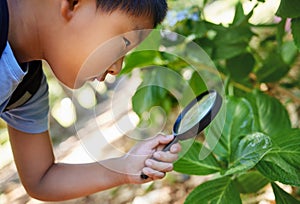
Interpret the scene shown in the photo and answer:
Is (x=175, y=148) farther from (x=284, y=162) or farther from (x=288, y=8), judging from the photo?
(x=288, y=8)

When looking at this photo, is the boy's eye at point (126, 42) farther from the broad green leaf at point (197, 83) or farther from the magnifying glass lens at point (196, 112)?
the broad green leaf at point (197, 83)

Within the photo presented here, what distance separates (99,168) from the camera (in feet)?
3.24

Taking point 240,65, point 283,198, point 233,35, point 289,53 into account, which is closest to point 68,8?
point 283,198

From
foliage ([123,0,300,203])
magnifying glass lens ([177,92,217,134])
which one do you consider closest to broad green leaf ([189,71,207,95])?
foliage ([123,0,300,203])

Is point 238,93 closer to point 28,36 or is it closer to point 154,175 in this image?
point 154,175

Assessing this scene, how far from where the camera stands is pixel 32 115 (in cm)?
100

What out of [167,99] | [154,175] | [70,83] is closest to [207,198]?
[154,175]

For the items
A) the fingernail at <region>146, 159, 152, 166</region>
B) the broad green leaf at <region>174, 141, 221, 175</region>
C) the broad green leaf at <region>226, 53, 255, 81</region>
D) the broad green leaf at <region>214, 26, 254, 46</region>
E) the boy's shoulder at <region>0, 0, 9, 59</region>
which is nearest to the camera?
the boy's shoulder at <region>0, 0, 9, 59</region>

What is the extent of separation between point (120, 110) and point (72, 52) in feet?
1.39

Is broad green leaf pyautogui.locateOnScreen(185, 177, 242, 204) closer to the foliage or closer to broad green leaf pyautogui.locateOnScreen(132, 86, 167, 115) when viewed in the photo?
the foliage

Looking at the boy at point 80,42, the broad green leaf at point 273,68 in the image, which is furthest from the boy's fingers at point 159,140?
the broad green leaf at point 273,68

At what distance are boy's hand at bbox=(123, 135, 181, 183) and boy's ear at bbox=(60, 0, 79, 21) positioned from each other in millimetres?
236

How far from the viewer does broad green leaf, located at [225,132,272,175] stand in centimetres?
88

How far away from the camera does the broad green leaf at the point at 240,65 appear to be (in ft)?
4.51
